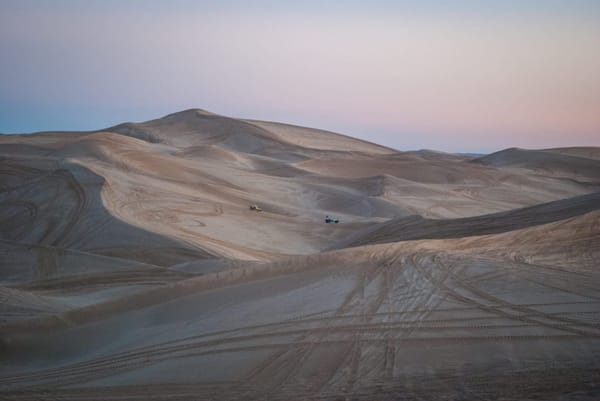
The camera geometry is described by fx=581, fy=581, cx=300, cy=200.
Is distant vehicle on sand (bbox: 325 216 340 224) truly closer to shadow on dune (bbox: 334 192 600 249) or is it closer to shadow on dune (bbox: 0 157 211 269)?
shadow on dune (bbox: 334 192 600 249)

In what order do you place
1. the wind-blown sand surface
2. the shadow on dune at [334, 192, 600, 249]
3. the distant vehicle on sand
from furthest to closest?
the distant vehicle on sand → the shadow on dune at [334, 192, 600, 249] → the wind-blown sand surface

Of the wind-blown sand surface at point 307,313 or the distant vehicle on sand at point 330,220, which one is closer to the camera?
the wind-blown sand surface at point 307,313

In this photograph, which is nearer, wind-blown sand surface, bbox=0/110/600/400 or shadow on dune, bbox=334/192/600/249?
wind-blown sand surface, bbox=0/110/600/400

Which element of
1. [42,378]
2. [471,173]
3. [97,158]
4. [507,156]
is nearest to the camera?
[42,378]

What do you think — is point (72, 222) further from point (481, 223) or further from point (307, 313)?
point (307, 313)

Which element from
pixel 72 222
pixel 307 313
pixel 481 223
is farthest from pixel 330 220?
pixel 307 313

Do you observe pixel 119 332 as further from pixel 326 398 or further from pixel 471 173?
pixel 471 173

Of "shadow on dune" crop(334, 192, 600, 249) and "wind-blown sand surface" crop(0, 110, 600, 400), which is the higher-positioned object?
"shadow on dune" crop(334, 192, 600, 249)

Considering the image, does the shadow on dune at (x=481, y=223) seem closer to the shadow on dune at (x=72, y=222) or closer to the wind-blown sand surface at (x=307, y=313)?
the wind-blown sand surface at (x=307, y=313)

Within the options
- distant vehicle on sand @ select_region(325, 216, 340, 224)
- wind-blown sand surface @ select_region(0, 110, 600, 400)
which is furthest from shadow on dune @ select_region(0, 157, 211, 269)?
distant vehicle on sand @ select_region(325, 216, 340, 224)

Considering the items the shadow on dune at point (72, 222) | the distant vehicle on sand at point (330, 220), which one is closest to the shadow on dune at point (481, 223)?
the shadow on dune at point (72, 222)

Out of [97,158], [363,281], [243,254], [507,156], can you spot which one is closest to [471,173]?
[507,156]
